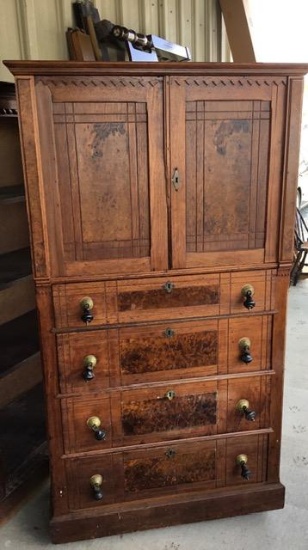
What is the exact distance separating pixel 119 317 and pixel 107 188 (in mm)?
421

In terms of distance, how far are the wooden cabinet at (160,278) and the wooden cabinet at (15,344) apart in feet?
1.04

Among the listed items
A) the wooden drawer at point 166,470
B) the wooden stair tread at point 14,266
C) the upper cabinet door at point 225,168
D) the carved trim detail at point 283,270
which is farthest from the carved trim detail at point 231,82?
the wooden drawer at point 166,470

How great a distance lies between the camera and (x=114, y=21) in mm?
2291

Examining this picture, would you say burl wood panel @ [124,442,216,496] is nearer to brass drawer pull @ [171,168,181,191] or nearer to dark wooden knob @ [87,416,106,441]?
dark wooden knob @ [87,416,106,441]

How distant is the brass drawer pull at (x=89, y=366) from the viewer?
5.15ft

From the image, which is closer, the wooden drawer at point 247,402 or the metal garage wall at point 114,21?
the wooden drawer at point 247,402

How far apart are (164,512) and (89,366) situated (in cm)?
67

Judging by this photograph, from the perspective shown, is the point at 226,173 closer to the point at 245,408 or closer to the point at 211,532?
the point at 245,408

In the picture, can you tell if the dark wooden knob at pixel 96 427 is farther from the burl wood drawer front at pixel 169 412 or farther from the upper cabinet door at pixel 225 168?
the upper cabinet door at pixel 225 168

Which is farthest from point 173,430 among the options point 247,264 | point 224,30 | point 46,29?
point 224,30

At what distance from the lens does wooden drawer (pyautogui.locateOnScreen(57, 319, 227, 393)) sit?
5.22 feet

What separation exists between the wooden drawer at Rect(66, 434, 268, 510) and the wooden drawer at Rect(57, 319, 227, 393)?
29 centimetres

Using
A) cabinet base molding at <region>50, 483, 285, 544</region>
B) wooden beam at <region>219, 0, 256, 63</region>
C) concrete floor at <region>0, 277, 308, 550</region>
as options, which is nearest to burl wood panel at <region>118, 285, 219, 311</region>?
cabinet base molding at <region>50, 483, 285, 544</region>

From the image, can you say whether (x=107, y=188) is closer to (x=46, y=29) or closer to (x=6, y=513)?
(x=46, y=29)
